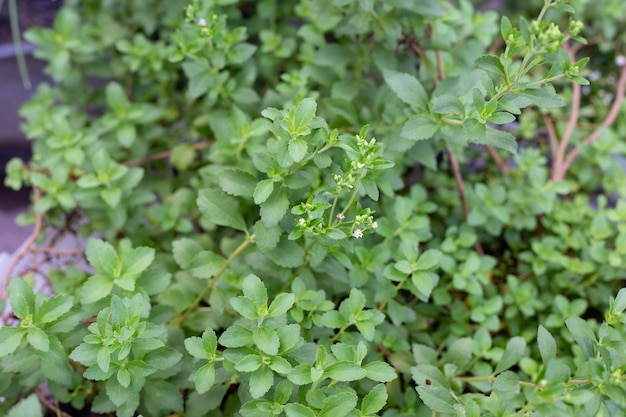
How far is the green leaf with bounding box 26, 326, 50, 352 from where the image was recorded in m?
1.11

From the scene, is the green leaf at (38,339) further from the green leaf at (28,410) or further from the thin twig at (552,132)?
the thin twig at (552,132)

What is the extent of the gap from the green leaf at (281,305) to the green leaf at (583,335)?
0.51 meters

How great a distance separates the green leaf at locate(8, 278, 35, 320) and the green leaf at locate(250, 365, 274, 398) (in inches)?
18.2

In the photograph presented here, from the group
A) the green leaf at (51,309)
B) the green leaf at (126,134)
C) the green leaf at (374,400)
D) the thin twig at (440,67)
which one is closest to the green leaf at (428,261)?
the green leaf at (374,400)

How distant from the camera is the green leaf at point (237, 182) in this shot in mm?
1229

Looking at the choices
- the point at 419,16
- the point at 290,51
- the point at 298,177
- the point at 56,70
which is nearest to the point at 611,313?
the point at 298,177

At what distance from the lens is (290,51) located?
1.86 meters

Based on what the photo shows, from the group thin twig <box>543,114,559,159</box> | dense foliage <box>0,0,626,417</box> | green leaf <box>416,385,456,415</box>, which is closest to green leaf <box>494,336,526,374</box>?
dense foliage <box>0,0,626,417</box>

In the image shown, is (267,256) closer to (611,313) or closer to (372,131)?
(372,131)

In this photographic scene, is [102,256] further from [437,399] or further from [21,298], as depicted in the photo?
[437,399]

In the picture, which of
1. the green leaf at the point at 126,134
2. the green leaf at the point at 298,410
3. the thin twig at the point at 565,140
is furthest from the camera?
the thin twig at the point at 565,140

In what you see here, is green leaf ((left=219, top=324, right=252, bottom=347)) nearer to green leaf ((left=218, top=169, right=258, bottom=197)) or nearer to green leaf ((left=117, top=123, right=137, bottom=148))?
green leaf ((left=218, top=169, right=258, bottom=197))

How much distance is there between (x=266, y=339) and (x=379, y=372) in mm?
221

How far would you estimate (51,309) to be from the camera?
3.84 ft
